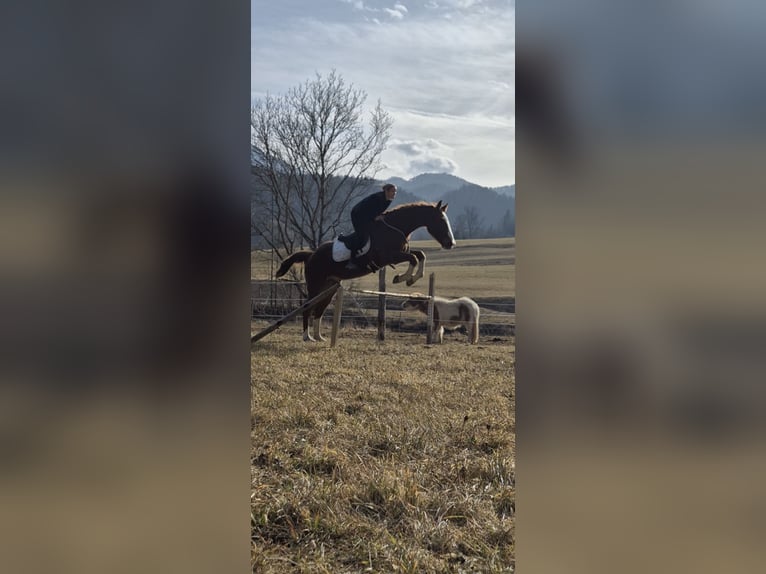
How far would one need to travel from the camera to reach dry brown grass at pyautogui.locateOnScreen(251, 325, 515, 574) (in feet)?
5.72

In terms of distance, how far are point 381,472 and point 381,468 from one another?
7cm

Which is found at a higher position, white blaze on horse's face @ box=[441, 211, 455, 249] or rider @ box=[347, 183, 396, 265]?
rider @ box=[347, 183, 396, 265]

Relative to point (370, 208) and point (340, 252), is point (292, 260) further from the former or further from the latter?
point (370, 208)

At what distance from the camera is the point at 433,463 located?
2.53m

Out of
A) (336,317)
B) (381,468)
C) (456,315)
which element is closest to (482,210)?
(456,315)

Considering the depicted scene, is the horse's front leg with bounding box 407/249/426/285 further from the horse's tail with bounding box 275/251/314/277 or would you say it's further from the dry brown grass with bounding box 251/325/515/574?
the horse's tail with bounding box 275/251/314/277

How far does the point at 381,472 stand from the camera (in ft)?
7.61

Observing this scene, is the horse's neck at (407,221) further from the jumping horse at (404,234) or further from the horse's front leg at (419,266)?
the horse's front leg at (419,266)

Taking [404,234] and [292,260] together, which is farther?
[292,260]

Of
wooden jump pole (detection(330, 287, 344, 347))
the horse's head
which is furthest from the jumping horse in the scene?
wooden jump pole (detection(330, 287, 344, 347))
